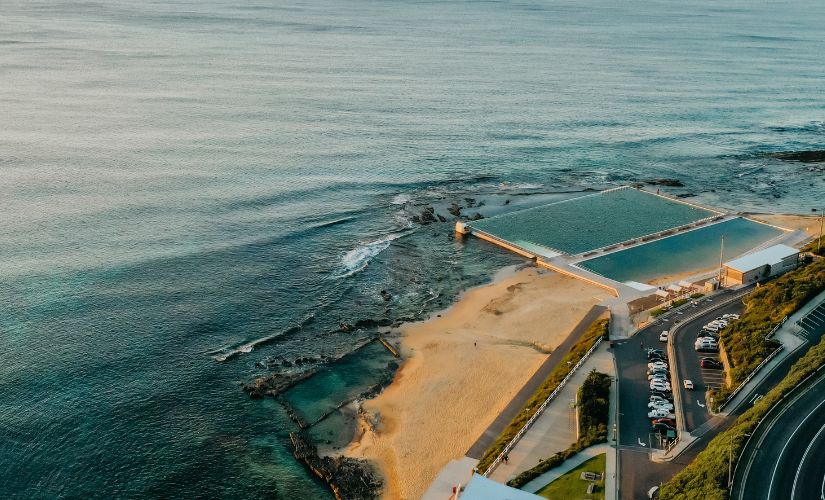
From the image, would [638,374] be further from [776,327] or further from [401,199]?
[401,199]

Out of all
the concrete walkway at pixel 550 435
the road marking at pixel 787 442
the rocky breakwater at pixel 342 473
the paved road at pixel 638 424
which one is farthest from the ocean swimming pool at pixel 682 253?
the rocky breakwater at pixel 342 473

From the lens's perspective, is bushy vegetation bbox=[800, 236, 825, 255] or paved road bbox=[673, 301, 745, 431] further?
bushy vegetation bbox=[800, 236, 825, 255]

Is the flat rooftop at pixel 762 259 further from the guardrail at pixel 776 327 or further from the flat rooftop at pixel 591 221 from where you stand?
the flat rooftop at pixel 591 221

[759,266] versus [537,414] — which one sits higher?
[759,266]

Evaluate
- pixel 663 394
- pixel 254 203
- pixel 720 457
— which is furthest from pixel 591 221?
pixel 720 457

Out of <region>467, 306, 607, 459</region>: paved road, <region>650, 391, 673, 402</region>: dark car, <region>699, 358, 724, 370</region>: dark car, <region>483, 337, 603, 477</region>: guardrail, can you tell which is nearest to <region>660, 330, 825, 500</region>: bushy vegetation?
<region>650, 391, 673, 402</region>: dark car

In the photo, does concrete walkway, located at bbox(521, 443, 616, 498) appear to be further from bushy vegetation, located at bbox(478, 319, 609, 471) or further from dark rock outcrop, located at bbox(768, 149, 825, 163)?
dark rock outcrop, located at bbox(768, 149, 825, 163)
